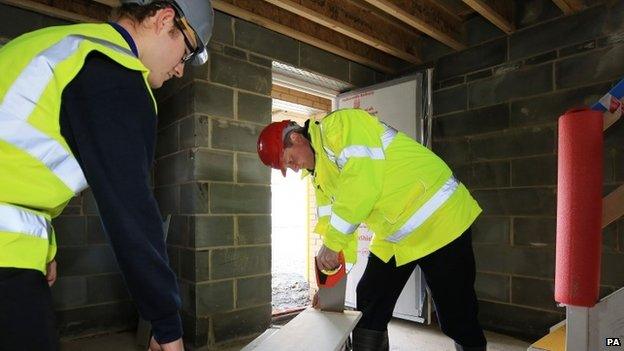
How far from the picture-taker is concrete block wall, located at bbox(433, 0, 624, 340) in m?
2.52

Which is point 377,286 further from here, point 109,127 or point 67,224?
point 67,224

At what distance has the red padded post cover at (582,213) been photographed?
1050mm

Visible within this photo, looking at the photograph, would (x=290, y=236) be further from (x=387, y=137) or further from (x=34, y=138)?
(x=34, y=138)

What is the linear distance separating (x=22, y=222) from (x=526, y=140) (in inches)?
121

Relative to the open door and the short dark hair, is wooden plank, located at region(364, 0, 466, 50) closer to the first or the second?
the open door

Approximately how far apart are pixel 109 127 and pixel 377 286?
136 centimetres

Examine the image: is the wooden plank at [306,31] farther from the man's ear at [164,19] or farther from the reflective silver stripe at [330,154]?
the man's ear at [164,19]

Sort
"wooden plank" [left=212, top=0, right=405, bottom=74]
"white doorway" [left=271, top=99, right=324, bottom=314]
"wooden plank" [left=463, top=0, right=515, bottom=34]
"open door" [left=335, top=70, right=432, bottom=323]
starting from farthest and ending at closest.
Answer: "white doorway" [left=271, top=99, right=324, bottom=314], "open door" [left=335, top=70, right=432, bottom=323], "wooden plank" [left=212, top=0, right=405, bottom=74], "wooden plank" [left=463, top=0, right=515, bottom=34]

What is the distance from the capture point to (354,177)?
142 centimetres

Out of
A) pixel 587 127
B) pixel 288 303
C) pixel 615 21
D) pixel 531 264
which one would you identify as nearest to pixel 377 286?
pixel 587 127

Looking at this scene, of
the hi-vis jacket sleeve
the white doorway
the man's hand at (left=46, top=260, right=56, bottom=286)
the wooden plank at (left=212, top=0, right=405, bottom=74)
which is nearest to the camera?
the man's hand at (left=46, top=260, right=56, bottom=286)

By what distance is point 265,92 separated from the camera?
303 cm

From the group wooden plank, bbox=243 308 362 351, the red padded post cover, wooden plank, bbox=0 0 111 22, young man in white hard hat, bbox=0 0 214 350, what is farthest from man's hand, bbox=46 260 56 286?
wooden plank, bbox=0 0 111 22

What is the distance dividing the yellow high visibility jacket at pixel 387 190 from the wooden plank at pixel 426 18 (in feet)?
4.69
